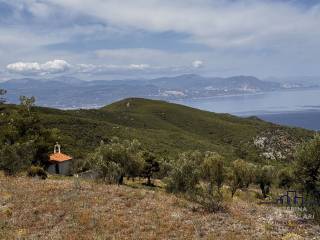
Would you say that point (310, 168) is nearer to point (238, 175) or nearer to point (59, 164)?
point (238, 175)

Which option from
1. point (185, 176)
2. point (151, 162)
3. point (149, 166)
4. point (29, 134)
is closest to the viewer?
point (185, 176)

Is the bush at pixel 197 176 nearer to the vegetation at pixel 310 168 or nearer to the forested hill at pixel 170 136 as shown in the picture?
the vegetation at pixel 310 168

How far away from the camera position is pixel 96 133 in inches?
4943

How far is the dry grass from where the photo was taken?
20.1 metres

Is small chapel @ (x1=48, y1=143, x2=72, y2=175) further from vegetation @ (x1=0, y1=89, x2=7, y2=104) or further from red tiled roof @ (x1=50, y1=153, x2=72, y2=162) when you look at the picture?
vegetation @ (x1=0, y1=89, x2=7, y2=104)

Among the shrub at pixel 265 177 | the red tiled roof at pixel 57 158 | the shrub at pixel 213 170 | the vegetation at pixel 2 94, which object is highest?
the vegetation at pixel 2 94

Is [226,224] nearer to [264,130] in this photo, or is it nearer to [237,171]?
[237,171]

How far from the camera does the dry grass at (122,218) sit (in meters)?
20.1

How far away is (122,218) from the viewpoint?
73.9 feet

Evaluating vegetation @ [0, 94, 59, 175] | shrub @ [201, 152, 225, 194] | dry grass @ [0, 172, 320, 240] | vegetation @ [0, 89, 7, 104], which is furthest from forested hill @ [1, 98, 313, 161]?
dry grass @ [0, 172, 320, 240]

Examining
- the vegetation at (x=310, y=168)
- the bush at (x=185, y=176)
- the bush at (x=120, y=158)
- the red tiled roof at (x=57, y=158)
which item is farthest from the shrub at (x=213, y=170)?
the red tiled roof at (x=57, y=158)

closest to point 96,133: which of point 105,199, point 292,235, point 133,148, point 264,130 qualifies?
point 133,148

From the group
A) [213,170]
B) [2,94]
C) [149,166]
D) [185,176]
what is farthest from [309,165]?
[2,94]

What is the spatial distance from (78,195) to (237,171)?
30760mm
